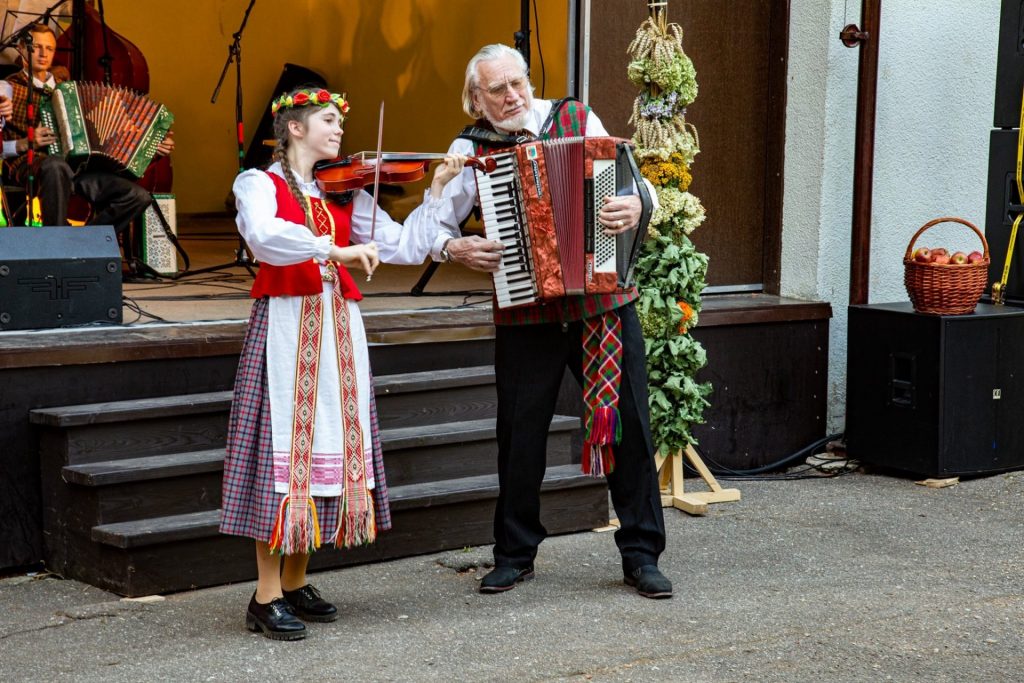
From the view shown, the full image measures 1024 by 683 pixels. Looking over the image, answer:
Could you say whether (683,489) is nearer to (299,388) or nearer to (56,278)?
(299,388)

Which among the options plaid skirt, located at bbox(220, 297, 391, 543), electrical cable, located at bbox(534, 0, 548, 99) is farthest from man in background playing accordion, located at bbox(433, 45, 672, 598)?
electrical cable, located at bbox(534, 0, 548, 99)

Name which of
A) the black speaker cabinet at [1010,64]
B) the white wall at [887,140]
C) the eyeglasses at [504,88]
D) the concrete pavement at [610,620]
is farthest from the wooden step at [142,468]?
the black speaker cabinet at [1010,64]

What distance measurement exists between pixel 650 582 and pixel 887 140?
3255mm

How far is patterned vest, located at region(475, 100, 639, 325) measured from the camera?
4.11 metres

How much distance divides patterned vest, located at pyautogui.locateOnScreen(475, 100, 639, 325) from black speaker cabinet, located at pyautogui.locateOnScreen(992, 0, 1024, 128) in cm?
293

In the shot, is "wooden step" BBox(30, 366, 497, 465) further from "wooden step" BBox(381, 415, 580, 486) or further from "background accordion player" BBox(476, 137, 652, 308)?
"background accordion player" BBox(476, 137, 652, 308)

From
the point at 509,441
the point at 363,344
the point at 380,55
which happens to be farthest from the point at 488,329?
the point at 380,55

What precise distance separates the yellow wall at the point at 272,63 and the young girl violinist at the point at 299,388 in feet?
23.3

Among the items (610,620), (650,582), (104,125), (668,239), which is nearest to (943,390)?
(668,239)

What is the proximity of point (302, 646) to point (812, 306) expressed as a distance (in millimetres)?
3476

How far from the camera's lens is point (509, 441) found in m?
4.27

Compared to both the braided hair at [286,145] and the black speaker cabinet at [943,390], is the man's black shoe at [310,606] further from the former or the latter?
the black speaker cabinet at [943,390]

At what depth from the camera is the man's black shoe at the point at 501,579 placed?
14.0ft

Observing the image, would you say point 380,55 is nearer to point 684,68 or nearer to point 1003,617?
point 684,68
